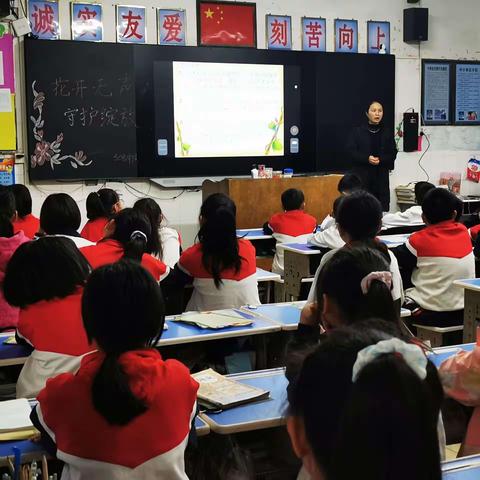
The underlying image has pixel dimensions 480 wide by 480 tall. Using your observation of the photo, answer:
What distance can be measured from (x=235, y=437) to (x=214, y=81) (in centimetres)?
596

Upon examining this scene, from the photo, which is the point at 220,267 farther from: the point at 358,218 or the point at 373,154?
the point at 373,154

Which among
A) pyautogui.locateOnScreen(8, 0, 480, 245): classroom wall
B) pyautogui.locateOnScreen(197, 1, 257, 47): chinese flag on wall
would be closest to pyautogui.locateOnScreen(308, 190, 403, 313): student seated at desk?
pyautogui.locateOnScreen(8, 0, 480, 245): classroom wall

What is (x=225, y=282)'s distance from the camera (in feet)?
12.6

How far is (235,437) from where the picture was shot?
2.51 metres

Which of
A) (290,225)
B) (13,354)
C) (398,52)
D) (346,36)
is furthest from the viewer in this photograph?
(398,52)

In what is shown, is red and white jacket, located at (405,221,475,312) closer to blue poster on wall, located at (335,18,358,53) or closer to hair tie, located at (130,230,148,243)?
hair tie, located at (130,230,148,243)

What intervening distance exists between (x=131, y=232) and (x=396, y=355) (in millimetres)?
2741

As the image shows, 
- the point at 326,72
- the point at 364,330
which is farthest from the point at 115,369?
the point at 326,72

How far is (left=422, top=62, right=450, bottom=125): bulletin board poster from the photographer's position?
9117 mm

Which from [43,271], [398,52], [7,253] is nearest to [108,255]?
[7,253]

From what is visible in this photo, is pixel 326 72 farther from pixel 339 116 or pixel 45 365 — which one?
pixel 45 365

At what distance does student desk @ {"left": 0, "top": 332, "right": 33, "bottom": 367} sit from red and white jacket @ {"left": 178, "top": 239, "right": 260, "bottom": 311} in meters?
1.17

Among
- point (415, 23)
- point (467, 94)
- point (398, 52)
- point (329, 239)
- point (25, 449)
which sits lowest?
point (25, 449)

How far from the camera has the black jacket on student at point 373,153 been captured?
831 cm
